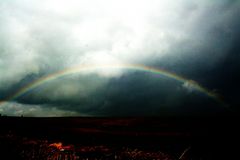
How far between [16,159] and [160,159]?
374 inches

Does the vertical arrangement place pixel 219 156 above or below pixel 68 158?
below

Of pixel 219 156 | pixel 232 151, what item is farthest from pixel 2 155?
pixel 232 151

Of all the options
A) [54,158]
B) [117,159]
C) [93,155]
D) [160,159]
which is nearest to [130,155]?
[117,159]

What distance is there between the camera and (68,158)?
12977 millimetres

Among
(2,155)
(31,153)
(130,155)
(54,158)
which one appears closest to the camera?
(54,158)

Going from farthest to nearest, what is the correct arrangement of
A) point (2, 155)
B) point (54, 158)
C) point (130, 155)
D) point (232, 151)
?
point (232, 151) → point (130, 155) → point (2, 155) → point (54, 158)

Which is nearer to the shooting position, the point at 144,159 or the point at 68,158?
the point at 68,158

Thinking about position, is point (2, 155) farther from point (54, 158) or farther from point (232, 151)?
point (232, 151)

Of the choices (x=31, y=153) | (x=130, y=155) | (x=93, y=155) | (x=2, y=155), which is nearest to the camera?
(x=31, y=153)

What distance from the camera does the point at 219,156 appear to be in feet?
64.1

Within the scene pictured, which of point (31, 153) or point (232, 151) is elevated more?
point (31, 153)

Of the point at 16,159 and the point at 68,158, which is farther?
the point at 16,159

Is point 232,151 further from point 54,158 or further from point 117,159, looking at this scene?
point 54,158

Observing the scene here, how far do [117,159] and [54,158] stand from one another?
425 centimetres
